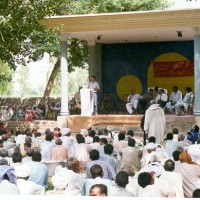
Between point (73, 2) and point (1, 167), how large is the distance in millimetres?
16915

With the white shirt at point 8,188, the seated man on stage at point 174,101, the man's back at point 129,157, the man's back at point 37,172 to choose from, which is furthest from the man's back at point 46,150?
the seated man on stage at point 174,101

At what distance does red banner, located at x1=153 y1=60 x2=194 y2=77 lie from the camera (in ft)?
67.3

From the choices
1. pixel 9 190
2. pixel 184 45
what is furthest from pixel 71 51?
pixel 9 190

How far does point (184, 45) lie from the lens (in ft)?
68.1

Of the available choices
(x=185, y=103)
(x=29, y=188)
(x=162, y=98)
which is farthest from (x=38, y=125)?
(x=29, y=188)

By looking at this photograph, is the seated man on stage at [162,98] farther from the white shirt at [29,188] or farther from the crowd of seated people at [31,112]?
the white shirt at [29,188]

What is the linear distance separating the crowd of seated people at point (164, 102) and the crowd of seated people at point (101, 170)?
5.93 m

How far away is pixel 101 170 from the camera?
6805mm

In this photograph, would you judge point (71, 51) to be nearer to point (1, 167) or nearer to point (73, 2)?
point (73, 2)

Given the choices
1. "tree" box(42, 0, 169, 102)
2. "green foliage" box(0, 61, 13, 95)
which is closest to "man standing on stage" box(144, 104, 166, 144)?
"green foliage" box(0, 61, 13, 95)

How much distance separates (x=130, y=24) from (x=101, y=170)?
33.8 feet

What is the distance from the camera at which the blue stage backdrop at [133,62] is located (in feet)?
68.3

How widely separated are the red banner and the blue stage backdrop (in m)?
0.16

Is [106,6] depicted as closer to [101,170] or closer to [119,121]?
[119,121]
